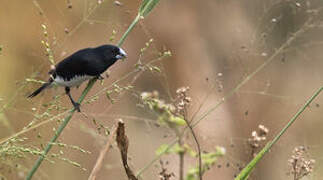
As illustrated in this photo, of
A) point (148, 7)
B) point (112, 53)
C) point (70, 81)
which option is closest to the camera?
point (148, 7)

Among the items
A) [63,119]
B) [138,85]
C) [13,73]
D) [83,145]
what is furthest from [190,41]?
[63,119]

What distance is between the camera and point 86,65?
216 centimetres

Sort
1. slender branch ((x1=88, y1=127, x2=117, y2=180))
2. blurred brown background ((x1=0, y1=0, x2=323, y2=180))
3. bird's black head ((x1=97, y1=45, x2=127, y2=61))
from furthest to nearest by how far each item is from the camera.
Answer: blurred brown background ((x1=0, y1=0, x2=323, y2=180)) < bird's black head ((x1=97, y1=45, x2=127, y2=61)) < slender branch ((x1=88, y1=127, x2=117, y2=180))

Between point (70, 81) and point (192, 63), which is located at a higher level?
point (192, 63)

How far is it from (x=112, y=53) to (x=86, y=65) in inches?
5.1

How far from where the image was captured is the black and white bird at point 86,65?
6.91 ft

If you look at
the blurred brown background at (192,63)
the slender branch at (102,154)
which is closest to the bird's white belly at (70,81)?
the slender branch at (102,154)

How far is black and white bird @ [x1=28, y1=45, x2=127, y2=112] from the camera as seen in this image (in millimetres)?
2105

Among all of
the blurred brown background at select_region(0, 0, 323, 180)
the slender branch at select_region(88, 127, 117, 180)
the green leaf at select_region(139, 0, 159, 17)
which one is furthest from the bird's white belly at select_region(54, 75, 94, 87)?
the blurred brown background at select_region(0, 0, 323, 180)

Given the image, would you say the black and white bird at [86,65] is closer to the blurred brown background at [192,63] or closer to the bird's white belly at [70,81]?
the bird's white belly at [70,81]

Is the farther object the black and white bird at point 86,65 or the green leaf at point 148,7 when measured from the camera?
the black and white bird at point 86,65

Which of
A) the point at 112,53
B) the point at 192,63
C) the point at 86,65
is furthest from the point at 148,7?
the point at 192,63

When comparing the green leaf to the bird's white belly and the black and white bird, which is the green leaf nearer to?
the black and white bird

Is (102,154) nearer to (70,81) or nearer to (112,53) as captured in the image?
(112,53)
